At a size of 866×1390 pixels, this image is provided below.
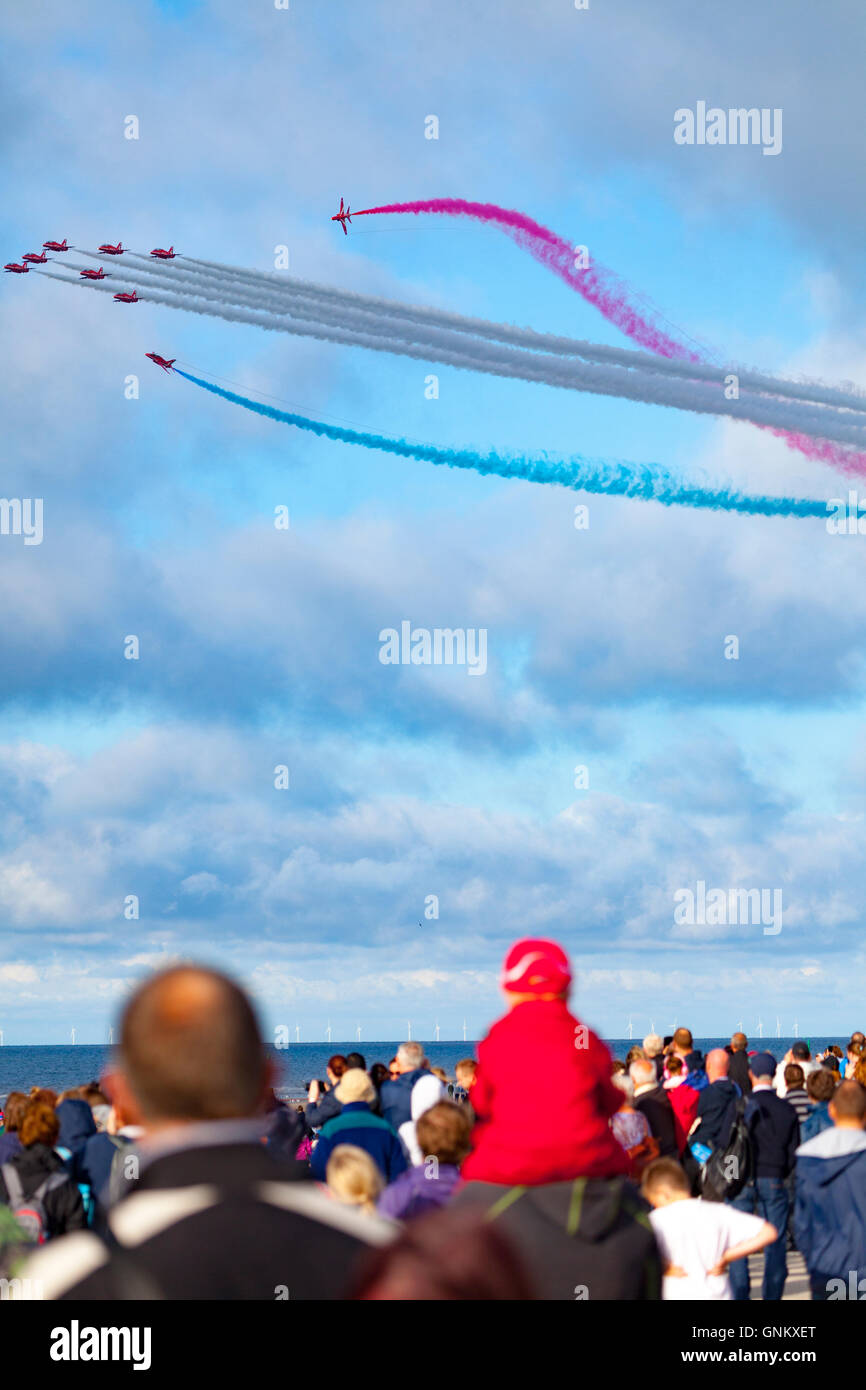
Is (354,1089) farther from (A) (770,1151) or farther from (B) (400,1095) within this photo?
(A) (770,1151)

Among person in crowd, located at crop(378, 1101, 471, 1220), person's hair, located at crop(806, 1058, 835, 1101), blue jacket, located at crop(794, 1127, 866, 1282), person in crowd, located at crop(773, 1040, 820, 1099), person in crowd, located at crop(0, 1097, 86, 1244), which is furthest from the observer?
person in crowd, located at crop(773, 1040, 820, 1099)

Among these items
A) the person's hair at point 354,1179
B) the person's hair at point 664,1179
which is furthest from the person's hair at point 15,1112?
the person's hair at point 664,1179

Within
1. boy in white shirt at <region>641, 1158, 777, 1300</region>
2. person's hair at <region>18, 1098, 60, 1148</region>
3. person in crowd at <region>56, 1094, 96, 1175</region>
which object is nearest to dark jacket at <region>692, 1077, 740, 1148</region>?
boy in white shirt at <region>641, 1158, 777, 1300</region>

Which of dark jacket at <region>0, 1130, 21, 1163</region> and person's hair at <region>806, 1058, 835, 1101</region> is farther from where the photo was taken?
person's hair at <region>806, 1058, 835, 1101</region>

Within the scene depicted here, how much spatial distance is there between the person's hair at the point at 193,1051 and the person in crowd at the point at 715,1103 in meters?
10.1

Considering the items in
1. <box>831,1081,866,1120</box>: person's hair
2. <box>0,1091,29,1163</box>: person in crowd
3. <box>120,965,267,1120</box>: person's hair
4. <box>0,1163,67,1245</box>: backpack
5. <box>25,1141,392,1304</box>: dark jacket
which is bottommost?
<box>0,1163,67,1245</box>: backpack

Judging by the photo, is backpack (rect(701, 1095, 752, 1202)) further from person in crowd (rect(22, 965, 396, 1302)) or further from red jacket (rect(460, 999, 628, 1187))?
person in crowd (rect(22, 965, 396, 1302))

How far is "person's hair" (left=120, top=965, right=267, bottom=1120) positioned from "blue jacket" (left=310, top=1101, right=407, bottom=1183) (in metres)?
6.64

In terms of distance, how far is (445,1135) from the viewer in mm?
6898

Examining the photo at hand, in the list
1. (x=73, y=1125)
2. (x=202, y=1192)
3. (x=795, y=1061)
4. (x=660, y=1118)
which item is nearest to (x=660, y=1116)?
(x=660, y=1118)

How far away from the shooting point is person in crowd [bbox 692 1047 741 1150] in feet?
39.8

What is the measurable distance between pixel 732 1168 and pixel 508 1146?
7770 millimetres
